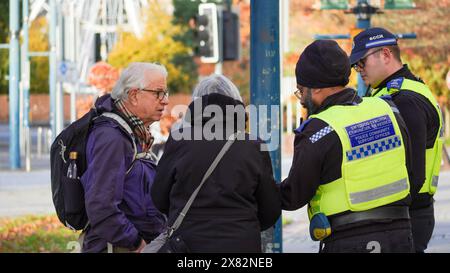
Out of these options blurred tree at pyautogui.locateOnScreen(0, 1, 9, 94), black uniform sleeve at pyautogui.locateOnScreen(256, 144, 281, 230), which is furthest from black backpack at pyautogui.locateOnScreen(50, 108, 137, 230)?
blurred tree at pyautogui.locateOnScreen(0, 1, 9, 94)

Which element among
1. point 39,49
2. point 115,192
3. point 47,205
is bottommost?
point 47,205

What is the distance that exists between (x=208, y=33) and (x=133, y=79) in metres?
9.13

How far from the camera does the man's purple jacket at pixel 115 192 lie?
5.36 metres

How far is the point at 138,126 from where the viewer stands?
5664 millimetres

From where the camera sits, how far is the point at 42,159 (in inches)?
1282

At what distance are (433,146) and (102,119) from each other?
73.7 inches

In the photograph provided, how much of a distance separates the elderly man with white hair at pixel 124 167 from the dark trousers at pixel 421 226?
1.40m

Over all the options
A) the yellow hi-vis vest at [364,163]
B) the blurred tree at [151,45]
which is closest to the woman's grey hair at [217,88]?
the yellow hi-vis vest at [364,163]

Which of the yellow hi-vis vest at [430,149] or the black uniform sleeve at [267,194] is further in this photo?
the yellow hi-vis vest at [430,149]

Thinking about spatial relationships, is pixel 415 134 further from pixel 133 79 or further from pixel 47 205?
pixel 47 205

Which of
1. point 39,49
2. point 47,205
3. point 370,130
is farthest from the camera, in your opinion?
point 39,49

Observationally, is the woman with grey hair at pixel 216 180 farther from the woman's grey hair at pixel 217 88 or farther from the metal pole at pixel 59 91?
the metal pole at pixel 59 91

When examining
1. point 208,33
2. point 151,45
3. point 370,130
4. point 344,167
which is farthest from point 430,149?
point 151,45
